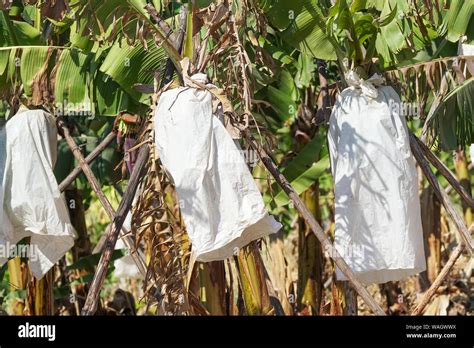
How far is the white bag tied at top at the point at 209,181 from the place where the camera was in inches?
194

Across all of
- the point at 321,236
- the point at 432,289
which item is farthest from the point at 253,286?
the point at 321,236

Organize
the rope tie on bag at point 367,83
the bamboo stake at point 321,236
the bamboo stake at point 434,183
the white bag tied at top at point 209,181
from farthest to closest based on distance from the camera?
the bamboo stake at point 434,183 → the rope tie on bag at point 367,83 → the bamboo stake at point 321,236 → the white bag tied at top at point 209,181

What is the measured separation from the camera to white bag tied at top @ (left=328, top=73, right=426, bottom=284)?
536 cm

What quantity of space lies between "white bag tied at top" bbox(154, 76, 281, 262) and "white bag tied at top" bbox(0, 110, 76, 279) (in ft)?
3.76

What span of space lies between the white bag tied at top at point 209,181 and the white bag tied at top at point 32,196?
1147 millimetres

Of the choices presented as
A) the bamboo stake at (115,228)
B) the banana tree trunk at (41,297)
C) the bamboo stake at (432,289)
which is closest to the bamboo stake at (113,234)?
the bamboo stake at (115,228)

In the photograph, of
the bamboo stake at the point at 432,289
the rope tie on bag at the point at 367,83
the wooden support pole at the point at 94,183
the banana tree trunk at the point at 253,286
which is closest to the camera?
the rope tie on bag at the point at 367,83

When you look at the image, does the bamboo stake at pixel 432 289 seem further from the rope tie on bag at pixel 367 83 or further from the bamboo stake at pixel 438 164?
the rope tie on bag at pixel 367 83

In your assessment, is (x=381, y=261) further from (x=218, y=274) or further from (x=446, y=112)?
(x=218, y=274)

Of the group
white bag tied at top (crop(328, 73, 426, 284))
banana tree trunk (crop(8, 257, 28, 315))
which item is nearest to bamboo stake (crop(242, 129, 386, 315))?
white bag tied at top (crop(328, 73, 426, 284))

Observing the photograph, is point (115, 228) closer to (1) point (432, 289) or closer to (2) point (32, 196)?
(2) point (32, 196)

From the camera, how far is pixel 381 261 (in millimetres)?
5359

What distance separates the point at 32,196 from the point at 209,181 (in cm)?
144
